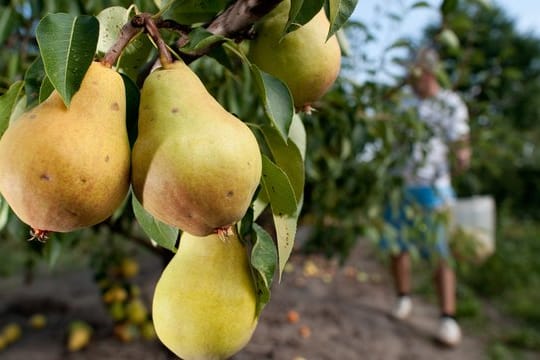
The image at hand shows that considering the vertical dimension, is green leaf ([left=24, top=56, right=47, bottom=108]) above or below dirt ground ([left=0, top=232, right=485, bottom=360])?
above

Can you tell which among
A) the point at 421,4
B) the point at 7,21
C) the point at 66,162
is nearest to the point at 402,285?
the point at 421,4

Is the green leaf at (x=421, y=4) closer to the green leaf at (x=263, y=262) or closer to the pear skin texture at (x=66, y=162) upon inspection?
the green leaf at (x=263, y=262)

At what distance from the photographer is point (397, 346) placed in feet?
9.29

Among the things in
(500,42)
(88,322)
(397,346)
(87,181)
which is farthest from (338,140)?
(500,42)

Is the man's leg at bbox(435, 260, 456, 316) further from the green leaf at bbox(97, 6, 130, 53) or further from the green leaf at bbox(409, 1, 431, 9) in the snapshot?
the green leaf at bbox(97, 6, 130, 53)

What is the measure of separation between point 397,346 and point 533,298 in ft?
6.25

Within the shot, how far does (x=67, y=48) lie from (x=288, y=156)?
30cm

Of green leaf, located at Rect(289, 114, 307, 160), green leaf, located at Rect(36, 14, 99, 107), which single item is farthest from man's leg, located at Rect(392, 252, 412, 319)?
green leaf, located at Rect(36, 14, 99, 107)

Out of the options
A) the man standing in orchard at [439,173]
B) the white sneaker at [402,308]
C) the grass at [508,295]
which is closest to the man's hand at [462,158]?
the man standing in orchard at [439,173]

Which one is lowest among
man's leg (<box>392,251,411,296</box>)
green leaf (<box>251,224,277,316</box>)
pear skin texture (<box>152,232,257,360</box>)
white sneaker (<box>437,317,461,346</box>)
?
man's leg (<box>392,251,411,296</box>)

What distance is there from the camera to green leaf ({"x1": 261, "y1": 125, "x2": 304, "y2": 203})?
67 cm

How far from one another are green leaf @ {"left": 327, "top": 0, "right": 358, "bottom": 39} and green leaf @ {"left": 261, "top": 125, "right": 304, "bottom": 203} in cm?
17

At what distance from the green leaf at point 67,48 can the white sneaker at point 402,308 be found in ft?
10.8

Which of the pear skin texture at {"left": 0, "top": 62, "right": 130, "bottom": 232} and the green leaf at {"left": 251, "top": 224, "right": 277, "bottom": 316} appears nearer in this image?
the pear skin texture at {"left": 0, "top": 62, "right": 130, "bottom": 232}
